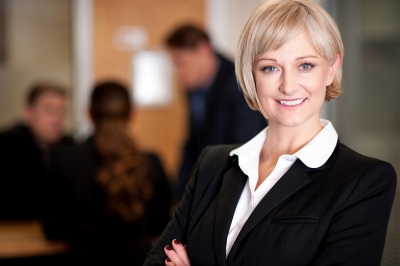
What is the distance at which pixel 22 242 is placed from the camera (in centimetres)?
308

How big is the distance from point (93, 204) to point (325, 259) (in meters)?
1.73

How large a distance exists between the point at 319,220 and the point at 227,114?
5.86 ft

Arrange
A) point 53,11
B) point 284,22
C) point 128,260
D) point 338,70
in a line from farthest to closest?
1. point 53,11
2. point 128,260
3. point 338,70
4. point 284,22

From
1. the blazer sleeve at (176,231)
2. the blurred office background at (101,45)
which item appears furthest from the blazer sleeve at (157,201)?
the blurred office background at (101,45)

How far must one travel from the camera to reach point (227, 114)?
10.6 ft

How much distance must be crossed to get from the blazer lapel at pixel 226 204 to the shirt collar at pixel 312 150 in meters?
0.04

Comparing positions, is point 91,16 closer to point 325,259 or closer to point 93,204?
point 93,204

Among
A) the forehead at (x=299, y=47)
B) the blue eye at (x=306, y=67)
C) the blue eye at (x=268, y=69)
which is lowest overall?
the blue eye at (x=268, y=69)

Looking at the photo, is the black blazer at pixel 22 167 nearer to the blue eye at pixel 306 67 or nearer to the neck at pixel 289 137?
the neck at pixel 289 137

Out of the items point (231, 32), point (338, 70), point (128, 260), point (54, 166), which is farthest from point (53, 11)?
point (338, 70)

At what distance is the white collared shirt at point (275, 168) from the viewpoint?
1.62m

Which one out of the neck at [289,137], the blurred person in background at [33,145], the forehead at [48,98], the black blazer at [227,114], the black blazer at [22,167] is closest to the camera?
the neck at [289,137]

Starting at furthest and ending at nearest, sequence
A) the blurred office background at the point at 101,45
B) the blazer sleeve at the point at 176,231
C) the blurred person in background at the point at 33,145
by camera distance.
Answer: the blurred office background at the point at 101,45
the blurred person in background at the point at 33,145
the blazer sleeve at the point at 176,231

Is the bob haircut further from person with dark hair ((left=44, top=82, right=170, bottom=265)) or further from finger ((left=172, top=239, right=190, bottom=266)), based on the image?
person with dark hair ((left=44, top=82, right=170, bottom=265))
